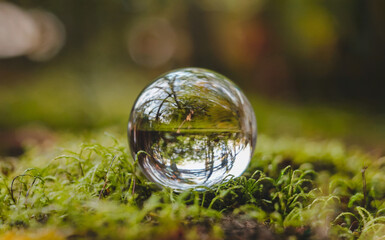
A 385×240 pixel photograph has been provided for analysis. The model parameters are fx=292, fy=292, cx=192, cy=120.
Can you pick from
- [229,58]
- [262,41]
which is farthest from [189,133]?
[262,41]

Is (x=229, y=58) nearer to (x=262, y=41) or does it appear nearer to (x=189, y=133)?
(x=262, y=41)

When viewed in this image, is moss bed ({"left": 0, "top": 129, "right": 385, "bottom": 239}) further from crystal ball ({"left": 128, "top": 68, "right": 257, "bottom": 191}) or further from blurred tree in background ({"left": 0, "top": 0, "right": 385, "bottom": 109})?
blurred tree in background ({"left": 0, "top": 0, "right": 385, "bottom": 109})

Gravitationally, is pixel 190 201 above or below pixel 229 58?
below

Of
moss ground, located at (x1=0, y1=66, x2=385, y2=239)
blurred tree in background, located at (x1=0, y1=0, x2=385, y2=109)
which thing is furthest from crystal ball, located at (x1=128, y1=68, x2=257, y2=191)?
blurred tree in background, located at (x1=0, y1=0, x2=385, y2=109)

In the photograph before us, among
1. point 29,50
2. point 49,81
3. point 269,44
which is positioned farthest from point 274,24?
point 29,50

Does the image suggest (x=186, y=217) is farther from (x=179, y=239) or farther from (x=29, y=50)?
(x=29, y=50)

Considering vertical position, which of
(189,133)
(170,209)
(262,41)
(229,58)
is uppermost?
(262,41)
